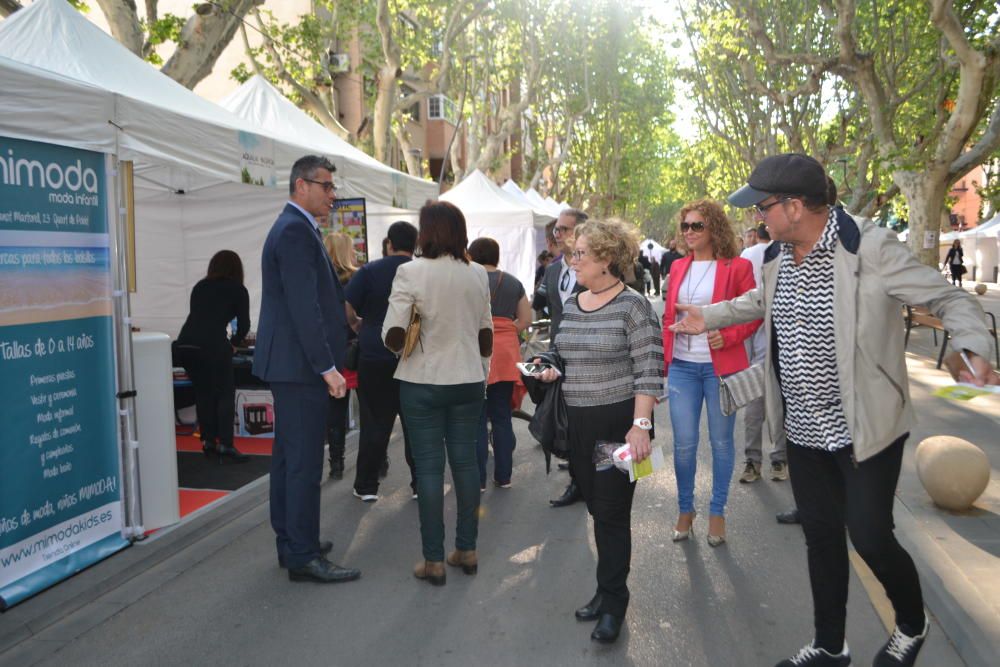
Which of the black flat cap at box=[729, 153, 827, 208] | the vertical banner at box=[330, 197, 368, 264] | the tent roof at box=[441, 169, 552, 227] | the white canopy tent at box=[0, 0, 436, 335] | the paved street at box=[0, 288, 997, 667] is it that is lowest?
the paved street at box=[0, 288, 997, 667]

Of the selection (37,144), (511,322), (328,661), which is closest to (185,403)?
(511,322)

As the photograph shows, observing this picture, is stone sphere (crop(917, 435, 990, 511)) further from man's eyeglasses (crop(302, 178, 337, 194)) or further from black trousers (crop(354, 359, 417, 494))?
man's eyeglasses (crop(302, 178, 337, 194))

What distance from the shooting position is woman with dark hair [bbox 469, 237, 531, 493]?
247 inches

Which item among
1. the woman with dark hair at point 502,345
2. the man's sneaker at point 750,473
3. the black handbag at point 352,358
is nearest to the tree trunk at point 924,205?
the man's sneaker at point 750,473

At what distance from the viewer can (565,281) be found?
6703mm

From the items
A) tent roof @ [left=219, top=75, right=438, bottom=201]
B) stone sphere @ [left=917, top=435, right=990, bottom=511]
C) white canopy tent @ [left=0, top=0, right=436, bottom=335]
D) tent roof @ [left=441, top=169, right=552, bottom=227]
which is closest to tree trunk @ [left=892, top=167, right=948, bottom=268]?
tent roof @ [left=441, top=169, right=552, bottom=227]

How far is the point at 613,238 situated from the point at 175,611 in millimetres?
2842

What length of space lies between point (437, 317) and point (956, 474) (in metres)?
3.64

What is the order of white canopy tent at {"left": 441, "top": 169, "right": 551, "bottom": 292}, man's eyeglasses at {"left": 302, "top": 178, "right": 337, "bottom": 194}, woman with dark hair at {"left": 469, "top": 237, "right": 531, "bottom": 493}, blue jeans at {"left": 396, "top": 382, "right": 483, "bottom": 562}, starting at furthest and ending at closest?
white canopy tent at {"left": 441, "top": 169, "right": 551, "bottom": 292}
woman with dark hair at {"left": 469, "top": 237, "right": 531, "bottom": 493}
man's eyeglasses at {"left": 302, "top": 178, "right": 337, "bottom": 194}
blue jeans at {"left": 396, "top": 382, "right": 483, "bottom": 562}

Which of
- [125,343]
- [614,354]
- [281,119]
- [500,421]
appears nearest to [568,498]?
[500,421]

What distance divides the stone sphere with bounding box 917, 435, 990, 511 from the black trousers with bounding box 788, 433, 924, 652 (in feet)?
8.77

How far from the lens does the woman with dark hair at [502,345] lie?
628cm

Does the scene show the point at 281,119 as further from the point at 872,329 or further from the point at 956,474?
the point at 872,329

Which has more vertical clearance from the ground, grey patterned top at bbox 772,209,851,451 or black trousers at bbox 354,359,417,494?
grey patterned top at bbox 772,209,851,451
